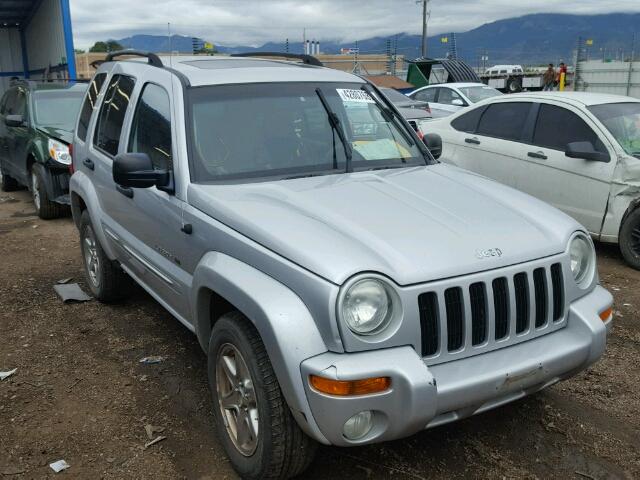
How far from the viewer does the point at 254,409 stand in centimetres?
287

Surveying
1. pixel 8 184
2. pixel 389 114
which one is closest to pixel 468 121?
pixel 389 114

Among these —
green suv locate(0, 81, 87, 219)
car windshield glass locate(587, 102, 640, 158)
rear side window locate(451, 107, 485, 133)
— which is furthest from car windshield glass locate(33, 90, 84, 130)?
car windshield glass locate(587, 102, 640, 158)

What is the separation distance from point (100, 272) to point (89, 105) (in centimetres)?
139

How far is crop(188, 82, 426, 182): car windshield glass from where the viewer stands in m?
3.65

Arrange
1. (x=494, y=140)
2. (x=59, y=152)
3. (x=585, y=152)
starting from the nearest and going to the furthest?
(x=585, y=152) < (x=494, y=140) < (x=59, y=152)

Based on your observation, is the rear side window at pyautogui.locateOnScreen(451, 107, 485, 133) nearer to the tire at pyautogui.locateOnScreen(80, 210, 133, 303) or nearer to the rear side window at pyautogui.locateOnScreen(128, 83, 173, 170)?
the tire at pyautogui.locateOnScreen(80, 210, 133, 303)

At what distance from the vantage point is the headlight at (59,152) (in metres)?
8.38

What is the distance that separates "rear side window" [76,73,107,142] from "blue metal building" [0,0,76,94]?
9150mm

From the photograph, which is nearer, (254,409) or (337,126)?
(254,409)

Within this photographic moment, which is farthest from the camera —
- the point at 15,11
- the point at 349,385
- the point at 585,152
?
the point at 15,11

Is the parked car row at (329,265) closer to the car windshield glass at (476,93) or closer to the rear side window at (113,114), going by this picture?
the rear side window at (113,114)

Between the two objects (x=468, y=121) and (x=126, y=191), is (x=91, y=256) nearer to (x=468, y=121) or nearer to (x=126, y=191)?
(x=126, y=191)

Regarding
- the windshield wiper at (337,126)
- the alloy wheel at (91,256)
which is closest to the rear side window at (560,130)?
the windshield wiper at (337,126)

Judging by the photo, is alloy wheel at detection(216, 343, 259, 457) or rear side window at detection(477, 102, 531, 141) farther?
rear side window at detection(477, 102, 531, 141)
